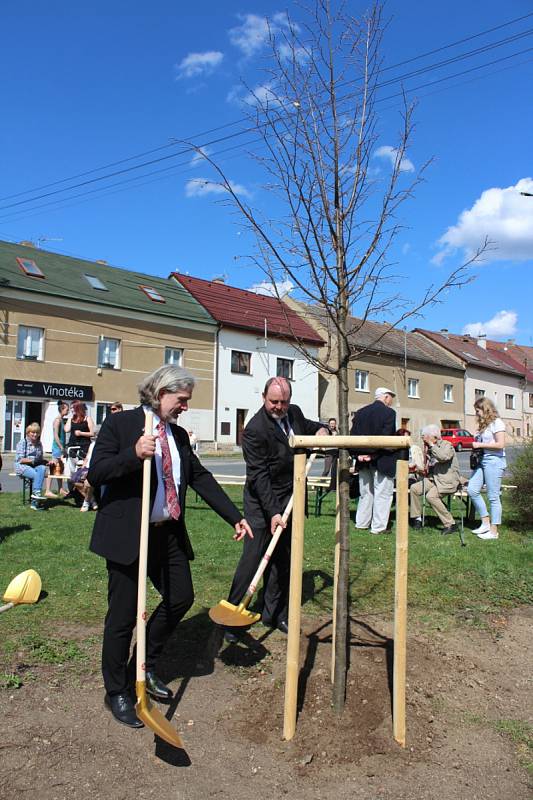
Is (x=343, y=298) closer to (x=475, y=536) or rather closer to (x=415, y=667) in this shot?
(x=415, y=667)

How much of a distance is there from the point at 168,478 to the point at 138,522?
11.9 inches

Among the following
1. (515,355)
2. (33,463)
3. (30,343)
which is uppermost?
(515,355)

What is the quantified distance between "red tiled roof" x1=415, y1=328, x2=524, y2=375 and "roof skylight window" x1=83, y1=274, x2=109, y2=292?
1128 inches

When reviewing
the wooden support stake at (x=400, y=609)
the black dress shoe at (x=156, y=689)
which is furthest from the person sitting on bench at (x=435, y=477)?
the black dress shoe at (x=156, y=689)

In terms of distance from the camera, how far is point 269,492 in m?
4.55

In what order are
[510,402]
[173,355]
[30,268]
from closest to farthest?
[30,268] → [173,355] → [510,402]

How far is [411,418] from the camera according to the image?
43.3 metres

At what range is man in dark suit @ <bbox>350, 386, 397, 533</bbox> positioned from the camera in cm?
798

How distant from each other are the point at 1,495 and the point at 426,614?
9361mm

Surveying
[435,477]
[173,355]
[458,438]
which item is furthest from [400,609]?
[458,438]

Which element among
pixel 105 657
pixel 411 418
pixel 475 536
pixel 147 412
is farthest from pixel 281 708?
pixel 411 418

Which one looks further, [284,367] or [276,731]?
[284,367]

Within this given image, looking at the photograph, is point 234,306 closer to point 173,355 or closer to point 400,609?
point 173,355

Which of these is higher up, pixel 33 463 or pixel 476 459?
pixel 476 459
